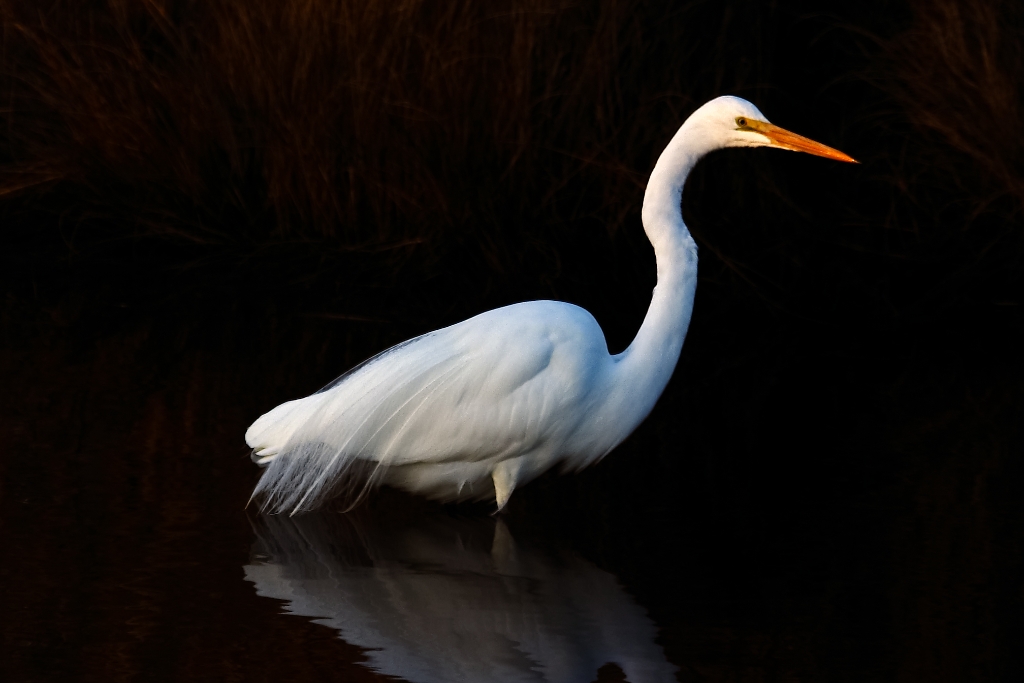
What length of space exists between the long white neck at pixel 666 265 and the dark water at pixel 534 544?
1.25 ft

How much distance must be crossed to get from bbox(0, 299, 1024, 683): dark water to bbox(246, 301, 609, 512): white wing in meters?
0.17

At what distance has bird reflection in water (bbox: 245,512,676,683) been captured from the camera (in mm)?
2613

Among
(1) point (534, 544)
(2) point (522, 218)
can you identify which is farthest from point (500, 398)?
(2) point (522, 218)

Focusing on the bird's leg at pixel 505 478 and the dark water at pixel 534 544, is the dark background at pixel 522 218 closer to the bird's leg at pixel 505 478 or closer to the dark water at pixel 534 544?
the dark water at pixel 534 544

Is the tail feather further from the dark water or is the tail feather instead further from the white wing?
the dark water

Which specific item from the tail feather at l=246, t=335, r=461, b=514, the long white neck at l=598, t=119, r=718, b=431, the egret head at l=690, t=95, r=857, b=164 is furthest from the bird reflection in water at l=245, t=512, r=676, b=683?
the egret head at l=690, t=95, r=857, b=164

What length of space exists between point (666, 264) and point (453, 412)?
2.23ft

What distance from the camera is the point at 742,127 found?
3525 millimetres

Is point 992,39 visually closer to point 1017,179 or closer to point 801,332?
point 1017,179

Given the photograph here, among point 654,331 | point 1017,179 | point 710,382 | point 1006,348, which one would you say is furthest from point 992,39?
point 654,331

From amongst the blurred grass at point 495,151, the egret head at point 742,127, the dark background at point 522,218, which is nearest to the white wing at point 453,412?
the dark background at point 522,218

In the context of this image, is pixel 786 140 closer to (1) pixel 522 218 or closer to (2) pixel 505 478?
(2) pixel 505 478

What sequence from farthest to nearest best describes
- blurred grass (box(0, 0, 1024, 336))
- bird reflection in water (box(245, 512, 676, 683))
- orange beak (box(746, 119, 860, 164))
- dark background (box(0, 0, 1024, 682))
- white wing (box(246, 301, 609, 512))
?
blurred grass (box(0, 0, 1024, 336)) < dark background (box(0, 0, 1024, 682)) < orange beak (box(746, 119, 860, 164)) < white wing (box(246, 301, 609, 512)) < bird reflection in water (box(245, 512, 676, 683))

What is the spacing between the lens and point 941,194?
230 inches
